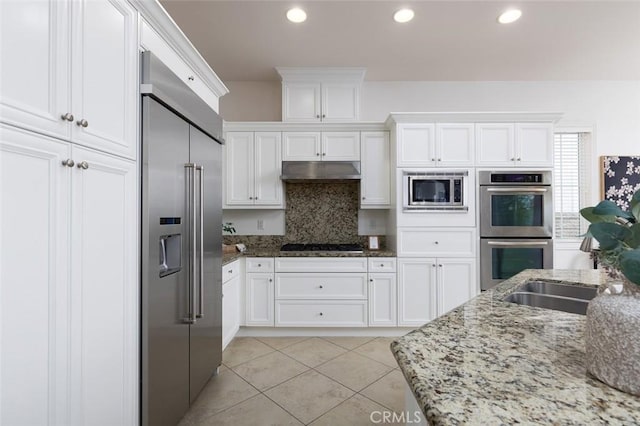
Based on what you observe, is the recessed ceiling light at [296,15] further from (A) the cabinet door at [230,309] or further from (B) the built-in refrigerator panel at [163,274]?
(A) the cabinet door at [230,309]

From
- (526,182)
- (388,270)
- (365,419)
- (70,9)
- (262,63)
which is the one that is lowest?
(365,419)

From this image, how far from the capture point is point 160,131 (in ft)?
4.72

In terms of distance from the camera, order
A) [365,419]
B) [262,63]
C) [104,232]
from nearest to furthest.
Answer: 1. [104,232]
2. [365,419]
3. [262,63]

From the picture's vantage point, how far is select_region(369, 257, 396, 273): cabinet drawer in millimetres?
2949

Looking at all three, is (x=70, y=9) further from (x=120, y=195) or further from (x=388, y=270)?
(x=388, y=270)

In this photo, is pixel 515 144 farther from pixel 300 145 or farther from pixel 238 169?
pixel 238 169

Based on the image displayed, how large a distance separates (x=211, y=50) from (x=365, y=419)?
11.1 ft

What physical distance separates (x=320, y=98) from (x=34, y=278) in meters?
2.96

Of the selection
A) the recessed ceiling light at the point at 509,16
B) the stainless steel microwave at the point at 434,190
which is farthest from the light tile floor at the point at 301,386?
the recessed ceiling light at the point at 509,16

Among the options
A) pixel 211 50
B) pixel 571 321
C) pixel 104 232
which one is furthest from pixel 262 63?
pixel 571 321

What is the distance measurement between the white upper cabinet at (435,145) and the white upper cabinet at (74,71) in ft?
7.79

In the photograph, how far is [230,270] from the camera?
2633 mm

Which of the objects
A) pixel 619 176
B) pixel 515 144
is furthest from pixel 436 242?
pixel 619 176

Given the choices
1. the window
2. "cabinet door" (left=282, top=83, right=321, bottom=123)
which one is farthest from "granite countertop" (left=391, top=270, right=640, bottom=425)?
the window
